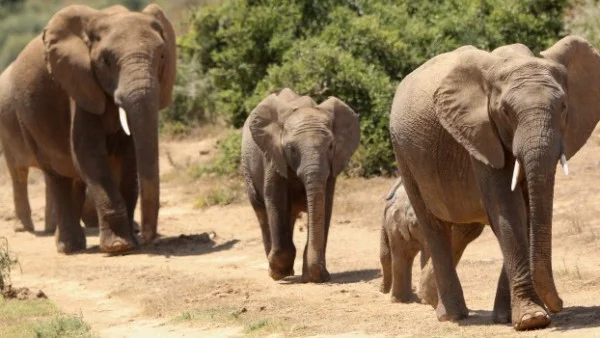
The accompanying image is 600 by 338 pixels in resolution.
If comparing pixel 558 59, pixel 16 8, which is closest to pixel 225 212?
pixel 558 59

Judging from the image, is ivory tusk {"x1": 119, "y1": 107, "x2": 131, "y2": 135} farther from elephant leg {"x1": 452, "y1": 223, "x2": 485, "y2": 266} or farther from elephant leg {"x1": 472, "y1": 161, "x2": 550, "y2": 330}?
elephant leg {"x1": 472, "y1": 161, "x2": 550, "y2": 330}

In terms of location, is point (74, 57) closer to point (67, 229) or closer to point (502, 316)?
point (67, 229)

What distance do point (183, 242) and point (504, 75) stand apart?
785 centimetres

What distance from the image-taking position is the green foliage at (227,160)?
20281mm

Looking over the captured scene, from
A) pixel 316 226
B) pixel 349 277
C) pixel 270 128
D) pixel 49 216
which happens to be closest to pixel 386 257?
pixel 316 226

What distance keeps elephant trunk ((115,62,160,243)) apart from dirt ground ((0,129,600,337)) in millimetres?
680

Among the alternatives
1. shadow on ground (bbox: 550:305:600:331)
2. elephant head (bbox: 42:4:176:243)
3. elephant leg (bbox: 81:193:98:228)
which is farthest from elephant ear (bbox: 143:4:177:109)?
shadow on ground (bbox: 550:305:600:331)

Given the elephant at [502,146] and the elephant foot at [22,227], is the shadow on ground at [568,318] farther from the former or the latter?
the elephant foot at [22,227]

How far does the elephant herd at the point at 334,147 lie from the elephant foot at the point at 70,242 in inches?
Result: 0.6

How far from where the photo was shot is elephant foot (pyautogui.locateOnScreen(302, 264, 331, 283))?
42.2 ft

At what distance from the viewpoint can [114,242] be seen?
52.2 feet

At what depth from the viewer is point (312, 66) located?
64.3 feet

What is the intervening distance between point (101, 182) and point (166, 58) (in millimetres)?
1550

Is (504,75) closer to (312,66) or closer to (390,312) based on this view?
(390,312)
